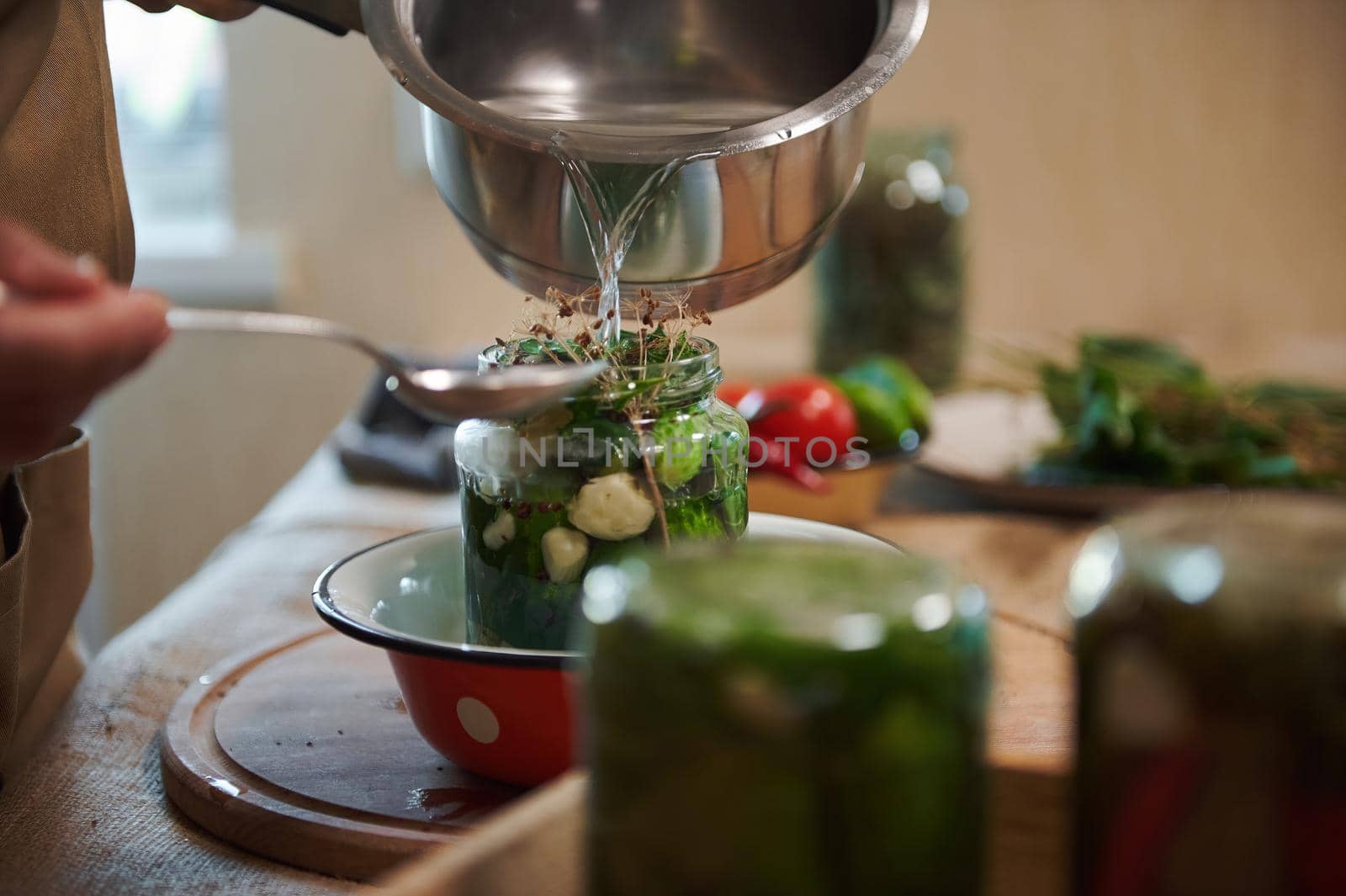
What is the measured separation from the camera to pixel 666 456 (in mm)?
582

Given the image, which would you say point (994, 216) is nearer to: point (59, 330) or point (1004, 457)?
point (1004, 457)

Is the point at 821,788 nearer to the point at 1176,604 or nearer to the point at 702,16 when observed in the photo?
the point at 1176,604

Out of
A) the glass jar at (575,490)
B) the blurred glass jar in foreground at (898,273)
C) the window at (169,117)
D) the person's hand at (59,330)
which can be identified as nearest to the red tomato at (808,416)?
the blurred glass jar in foreground at (898,273)

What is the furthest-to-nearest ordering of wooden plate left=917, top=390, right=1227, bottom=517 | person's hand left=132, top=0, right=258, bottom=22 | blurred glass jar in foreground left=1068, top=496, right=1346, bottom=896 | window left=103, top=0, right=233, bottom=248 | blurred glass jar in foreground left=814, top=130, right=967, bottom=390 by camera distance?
window left=103, top=0, right=233, bottom=248, blurred glass jar in foreground left=814, top=130, right=967, bottom=390, wooden plate left=917, top=390, right=1227, bottom=517, person's hand left=132, top=0, right=258, bottom=22, blurred glass jar in foreground left=1068, top=496, right=1346, bottom=896

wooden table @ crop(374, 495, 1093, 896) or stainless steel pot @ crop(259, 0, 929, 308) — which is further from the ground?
stainless steel pot @ crop(259, 0, 929, 308)

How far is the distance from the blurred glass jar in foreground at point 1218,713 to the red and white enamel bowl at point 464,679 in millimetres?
266

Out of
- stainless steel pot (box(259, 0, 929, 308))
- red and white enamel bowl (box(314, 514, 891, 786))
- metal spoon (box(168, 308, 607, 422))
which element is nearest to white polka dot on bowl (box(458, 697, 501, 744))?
red and white enamel bowl (box(314, 514, 891, 786))

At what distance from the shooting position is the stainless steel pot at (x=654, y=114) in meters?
0.61

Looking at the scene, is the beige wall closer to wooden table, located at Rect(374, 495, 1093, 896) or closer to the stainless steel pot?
wooden table, located at Rect(374, 495, 1093, 896)

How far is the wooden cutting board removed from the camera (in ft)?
1.69

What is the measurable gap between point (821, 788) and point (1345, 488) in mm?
913

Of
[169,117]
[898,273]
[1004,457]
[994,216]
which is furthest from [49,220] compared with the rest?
[169,117]

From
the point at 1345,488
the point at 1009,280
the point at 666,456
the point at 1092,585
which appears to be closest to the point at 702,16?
the point at 666,456

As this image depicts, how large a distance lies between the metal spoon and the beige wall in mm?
1435
